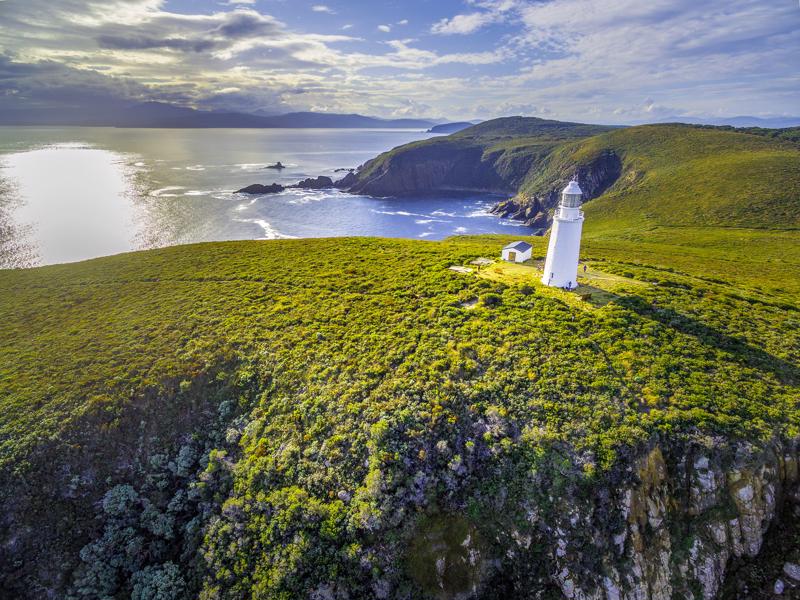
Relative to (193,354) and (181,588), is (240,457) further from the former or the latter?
(193,354)

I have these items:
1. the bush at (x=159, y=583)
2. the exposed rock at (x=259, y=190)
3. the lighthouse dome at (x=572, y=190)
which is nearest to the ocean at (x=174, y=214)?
the exposed rock at (x=259, y=190)

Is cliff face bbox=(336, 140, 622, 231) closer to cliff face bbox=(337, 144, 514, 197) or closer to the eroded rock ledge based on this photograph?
cliff face bbox=(337, 144, 514, 197)

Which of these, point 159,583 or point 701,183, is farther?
point 701,183

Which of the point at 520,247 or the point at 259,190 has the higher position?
the point at 520,247

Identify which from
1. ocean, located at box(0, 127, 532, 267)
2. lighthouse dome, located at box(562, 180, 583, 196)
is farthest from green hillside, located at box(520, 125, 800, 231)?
lighthouse dome, located at box(562, 180, 583, 196)

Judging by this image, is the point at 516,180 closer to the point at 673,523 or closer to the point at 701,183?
the point at 701,183

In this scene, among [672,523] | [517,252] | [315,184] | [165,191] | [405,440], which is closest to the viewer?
[672,523]

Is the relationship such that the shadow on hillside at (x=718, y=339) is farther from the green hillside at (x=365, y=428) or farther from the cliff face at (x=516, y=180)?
the cliff face at (x=516, y=180)

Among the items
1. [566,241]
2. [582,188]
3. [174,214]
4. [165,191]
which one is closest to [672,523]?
[566,241]
